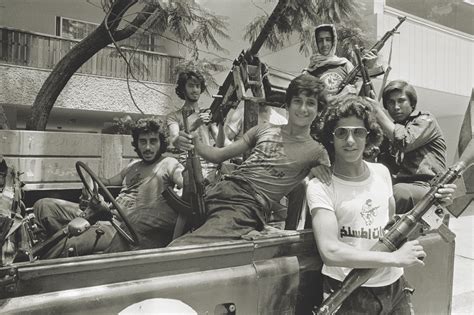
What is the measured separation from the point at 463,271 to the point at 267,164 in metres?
3.32

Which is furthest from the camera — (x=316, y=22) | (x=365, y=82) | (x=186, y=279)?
(x=316, y=22)

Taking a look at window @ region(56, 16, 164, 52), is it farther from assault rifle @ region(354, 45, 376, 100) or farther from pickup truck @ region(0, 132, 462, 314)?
pickup truck @ region(0, 132, 462, 314)

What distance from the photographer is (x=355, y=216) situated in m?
2.01

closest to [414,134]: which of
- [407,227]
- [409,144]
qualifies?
[409,144]

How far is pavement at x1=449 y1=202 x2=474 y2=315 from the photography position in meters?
3.69

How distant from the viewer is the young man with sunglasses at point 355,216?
74.2 inches

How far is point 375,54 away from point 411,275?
2.04m

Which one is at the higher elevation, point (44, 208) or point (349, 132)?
point (349, 132)

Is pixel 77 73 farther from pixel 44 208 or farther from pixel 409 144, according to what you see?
pixel 409 144

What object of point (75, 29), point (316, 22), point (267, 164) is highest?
point (75, 29)

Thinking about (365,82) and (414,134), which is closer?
(414,134)

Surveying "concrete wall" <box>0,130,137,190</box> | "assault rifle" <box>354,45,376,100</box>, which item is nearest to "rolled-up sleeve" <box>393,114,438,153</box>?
"assault rifle" <box>354,45,376,100</box>

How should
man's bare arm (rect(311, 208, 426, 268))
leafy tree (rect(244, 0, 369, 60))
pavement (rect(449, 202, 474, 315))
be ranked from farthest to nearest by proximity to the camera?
leafy tree (rect(244, 0, 369, 60)), pavement (rect(449, 202, 474, 315)), man's bare arm (rect(311, 208, 426, 268))

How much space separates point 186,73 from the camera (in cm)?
393
